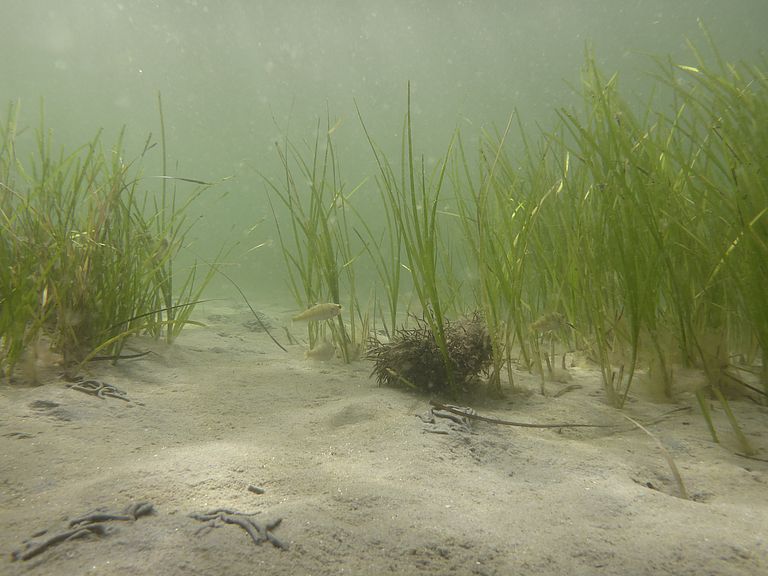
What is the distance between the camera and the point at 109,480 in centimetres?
143

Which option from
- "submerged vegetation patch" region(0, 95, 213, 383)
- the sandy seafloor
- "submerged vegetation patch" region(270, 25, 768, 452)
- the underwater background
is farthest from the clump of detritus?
the underwater background

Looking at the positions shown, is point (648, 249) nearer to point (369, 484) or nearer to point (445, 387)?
point (445, 387)

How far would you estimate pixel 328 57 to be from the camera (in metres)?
41.0

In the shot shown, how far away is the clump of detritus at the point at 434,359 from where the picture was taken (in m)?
2.71

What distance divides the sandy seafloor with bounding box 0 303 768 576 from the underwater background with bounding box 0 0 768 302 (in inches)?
357

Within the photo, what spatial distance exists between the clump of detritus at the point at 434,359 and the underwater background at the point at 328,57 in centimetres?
859

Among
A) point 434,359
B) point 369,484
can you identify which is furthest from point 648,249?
point 369,484

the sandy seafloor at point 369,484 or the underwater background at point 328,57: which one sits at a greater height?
the underwater background at point 328,57

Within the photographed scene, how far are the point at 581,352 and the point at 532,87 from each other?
49.3 meters

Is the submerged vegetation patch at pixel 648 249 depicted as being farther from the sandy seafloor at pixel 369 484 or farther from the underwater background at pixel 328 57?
the underwater background at pixel 328 57

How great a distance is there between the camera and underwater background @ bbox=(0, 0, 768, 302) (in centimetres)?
2653

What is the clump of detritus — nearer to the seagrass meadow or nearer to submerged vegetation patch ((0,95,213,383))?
the seagrass meadow

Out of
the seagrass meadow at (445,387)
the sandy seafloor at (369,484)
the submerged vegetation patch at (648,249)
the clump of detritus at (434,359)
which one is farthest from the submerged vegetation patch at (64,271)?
the submerged vegetation patch at (648,249)

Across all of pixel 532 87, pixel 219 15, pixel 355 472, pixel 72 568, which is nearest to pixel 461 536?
pixel 355 472
